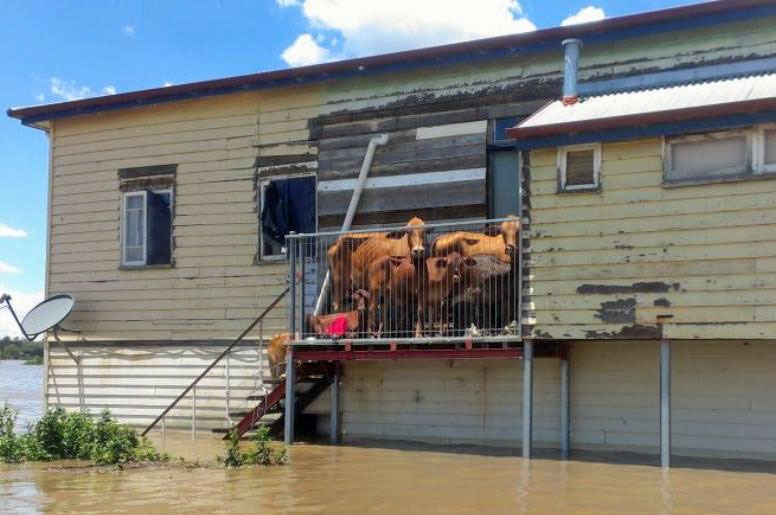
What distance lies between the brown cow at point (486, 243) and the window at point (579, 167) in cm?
86

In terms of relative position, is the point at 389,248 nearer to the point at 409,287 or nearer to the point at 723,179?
the point at 409,287

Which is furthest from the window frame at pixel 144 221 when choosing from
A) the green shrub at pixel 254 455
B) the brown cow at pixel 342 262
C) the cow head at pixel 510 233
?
the cow head at pixel 510 233

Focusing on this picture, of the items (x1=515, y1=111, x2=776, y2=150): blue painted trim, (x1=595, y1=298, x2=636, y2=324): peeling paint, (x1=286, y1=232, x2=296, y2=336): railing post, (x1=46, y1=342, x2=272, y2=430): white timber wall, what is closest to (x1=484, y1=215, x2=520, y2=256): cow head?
(x1=515, y1=111, x2=776, y2=150): blue painted trim

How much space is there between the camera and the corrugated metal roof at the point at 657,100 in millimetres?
10992

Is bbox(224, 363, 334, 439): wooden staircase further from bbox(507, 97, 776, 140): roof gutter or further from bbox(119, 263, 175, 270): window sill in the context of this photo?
bbox(507, 97, 776, 140): roof gutter

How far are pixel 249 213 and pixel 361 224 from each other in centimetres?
214

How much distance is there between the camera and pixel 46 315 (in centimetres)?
1669

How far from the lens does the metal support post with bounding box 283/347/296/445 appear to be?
13.4m

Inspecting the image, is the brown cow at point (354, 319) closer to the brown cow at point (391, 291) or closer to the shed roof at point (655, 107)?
the brown cow at point (391, 291)

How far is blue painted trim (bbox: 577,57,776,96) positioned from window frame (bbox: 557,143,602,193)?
189 centimetres

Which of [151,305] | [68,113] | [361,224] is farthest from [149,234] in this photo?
[361,224]

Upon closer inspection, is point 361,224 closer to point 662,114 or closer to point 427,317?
point 427,317

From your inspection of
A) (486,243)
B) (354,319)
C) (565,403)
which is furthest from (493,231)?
(565,403)

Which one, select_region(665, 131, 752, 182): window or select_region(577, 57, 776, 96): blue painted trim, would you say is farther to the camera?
select_region(577, 57, 776, 96): blue painted trim
